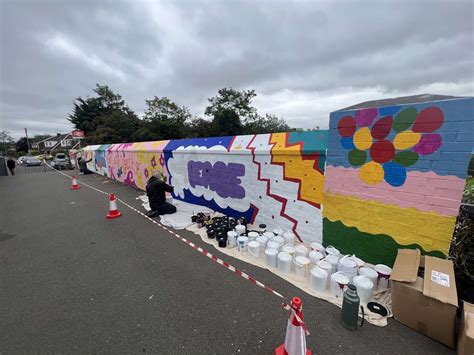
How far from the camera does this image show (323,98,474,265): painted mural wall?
2.54 m

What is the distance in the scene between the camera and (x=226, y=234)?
4555mm

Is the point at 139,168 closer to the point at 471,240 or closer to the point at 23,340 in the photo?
the point at 23,340

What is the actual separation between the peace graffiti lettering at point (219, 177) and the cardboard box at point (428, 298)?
367 centimetres

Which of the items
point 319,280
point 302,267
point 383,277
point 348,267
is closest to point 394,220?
point 383,277

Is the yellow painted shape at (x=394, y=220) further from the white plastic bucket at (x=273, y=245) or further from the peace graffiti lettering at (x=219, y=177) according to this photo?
the peace graffiti lettering at (x=219, y=177)

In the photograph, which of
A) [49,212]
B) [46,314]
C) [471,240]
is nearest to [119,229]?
[46,314]

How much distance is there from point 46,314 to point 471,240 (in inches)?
226

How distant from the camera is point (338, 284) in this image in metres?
2.80

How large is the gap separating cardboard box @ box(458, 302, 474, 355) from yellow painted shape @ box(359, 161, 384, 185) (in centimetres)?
172

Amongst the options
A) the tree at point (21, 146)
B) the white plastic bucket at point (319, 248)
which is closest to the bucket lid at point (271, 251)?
the white plastic bucket at point (319, 248)

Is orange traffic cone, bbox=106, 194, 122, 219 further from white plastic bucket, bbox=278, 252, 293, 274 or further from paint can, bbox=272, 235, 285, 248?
white plastic bucket, bbox=278, 252, 293, 274

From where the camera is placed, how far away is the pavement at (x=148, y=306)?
7.18 ft

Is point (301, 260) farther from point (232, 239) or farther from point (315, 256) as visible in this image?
point (232, 239)

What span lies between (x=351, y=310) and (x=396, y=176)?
1996 millimetres
